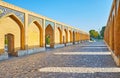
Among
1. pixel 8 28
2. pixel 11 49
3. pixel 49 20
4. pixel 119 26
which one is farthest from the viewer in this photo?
pixel 49 20

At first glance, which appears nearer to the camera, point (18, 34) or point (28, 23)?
point (18, 34)

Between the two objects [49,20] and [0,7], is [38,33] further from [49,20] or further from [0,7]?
[0,7]

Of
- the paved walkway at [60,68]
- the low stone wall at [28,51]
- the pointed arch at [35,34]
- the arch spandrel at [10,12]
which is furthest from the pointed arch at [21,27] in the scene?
the paved walkway at [60,68]

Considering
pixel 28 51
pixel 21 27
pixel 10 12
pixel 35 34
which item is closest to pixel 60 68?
pixel 10 12

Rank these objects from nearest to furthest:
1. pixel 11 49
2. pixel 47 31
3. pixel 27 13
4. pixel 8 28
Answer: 1. pixel 8 28
2. pixel 11 49
3. pixel 27 13
4. pixel 47 31

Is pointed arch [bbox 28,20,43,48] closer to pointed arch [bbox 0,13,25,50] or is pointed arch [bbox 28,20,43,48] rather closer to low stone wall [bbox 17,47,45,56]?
low stone wall [bbox 17,47,45,56]

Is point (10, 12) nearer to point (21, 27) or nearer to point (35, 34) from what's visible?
point (21, 27)

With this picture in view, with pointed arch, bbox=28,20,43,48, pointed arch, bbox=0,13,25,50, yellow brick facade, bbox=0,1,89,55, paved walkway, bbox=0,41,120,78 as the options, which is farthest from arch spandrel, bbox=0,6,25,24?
paved walkway, bbox=0,41,120,78

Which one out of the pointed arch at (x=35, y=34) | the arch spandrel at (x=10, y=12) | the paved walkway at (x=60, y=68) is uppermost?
the arch spandrel at (x=10, y=12)

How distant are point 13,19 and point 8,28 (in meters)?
0.87

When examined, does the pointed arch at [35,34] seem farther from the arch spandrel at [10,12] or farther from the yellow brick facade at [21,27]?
the arch spandrel at [10,12]

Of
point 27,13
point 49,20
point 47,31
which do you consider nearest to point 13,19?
point 27,13

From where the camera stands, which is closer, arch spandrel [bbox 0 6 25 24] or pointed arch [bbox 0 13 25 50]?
arch spandrel [bbox 0 6 25 24]

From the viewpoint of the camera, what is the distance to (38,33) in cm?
1894
